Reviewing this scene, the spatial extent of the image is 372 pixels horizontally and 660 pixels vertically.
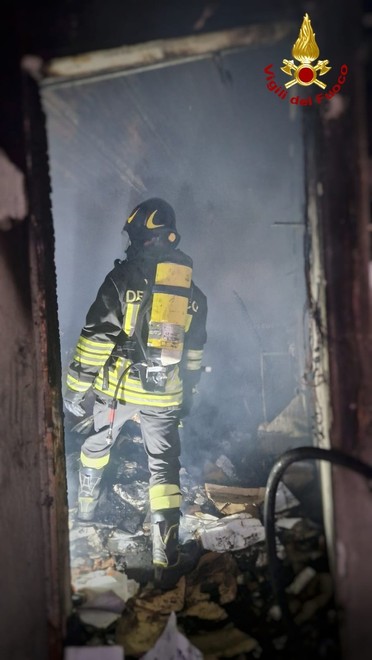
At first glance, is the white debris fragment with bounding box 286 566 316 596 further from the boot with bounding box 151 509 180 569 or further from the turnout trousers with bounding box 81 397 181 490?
the turnout trousers with bounding box 81 397 181 490

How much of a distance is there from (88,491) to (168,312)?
1.66m

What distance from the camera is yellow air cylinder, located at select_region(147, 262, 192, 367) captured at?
2.81 metres

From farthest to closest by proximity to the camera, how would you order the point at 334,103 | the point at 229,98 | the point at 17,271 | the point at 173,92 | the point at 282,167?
the point at 173,92
the point at 229,98
the point at 282,167
the point at 17,271
the point at 334,103

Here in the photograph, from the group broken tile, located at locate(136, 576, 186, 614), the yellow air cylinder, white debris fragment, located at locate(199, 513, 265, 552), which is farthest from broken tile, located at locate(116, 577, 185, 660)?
the yellow air cylinder

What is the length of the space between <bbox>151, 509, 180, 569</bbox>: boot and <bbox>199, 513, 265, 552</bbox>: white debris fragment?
22 cm

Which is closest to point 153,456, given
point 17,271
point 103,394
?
point 103,394

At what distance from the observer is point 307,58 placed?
2.06 meters

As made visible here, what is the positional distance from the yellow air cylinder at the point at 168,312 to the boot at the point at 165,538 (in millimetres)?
1103

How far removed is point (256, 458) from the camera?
316 cm

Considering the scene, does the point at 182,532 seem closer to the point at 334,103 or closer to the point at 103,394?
the point at 103,394

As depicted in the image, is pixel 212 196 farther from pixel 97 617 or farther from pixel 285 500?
pixel 97 617

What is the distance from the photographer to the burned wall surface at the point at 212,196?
2377mm

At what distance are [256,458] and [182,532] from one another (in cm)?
84

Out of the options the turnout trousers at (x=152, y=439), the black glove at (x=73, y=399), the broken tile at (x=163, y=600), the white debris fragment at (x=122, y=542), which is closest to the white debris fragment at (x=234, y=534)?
the broken tile at (x=163, y=600)
